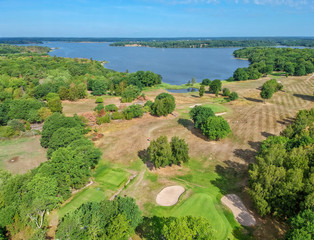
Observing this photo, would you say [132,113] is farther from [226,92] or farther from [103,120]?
[226,92]

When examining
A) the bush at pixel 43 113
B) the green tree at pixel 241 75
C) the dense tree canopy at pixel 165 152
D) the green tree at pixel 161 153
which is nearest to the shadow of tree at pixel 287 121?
the dense tree canopy at pixel 165 152

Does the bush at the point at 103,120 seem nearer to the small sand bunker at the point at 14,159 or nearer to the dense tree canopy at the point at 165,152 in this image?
the small sand bunker at the point at 14,159

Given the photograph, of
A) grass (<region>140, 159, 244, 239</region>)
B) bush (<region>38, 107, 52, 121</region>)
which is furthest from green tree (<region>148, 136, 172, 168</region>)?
bush (<region>38, 107, 52, 121</region>)

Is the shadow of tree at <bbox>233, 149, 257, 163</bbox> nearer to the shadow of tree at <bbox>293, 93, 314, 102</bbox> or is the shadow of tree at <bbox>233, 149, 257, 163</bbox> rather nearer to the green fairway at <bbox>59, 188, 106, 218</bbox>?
the green fairway at <bbox>59, 188, 106, 218</bbox>

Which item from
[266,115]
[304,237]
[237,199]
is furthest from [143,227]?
[266,115]

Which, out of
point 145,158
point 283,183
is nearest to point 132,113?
point 145,158
